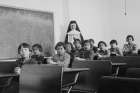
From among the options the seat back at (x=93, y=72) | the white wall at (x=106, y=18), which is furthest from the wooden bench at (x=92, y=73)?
the white wall at (x=106, y=18)

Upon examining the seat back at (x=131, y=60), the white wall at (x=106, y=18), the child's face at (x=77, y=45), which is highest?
the white wall at (x=106, y=18)

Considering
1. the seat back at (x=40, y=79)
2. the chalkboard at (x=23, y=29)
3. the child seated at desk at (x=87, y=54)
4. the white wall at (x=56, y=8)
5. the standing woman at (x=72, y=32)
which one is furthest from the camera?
the standing woman at (x=72, y=32)

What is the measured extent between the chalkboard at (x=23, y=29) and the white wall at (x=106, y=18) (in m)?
0.97

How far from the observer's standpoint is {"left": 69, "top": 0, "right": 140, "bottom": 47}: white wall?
23.6 ft

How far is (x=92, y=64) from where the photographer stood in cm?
255

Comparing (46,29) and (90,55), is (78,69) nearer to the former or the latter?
(90,55)

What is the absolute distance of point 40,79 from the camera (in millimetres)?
1828

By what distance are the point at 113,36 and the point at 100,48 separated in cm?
252

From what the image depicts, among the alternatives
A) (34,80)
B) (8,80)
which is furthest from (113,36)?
(34,80)

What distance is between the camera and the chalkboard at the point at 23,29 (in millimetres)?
5441

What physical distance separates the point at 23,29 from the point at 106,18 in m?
3.19

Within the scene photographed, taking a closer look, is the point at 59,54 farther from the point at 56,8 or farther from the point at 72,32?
the point at 56,8

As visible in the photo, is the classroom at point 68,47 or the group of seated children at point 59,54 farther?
the group of seated children at point 59,54

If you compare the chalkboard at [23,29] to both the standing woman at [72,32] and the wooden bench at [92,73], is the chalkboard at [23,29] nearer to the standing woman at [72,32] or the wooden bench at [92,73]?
the standing woman at [72,32]
